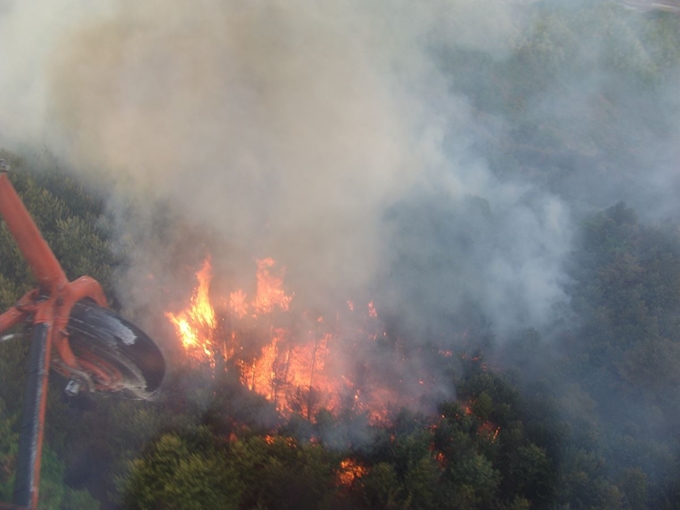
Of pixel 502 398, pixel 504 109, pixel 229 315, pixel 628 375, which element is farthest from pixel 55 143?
pixel 504 109

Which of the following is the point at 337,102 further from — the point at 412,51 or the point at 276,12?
the point at 412,51

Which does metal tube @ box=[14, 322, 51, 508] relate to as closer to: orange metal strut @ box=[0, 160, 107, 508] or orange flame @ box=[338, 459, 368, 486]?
orange metal strut @ box=[0, 160, 107, 508]

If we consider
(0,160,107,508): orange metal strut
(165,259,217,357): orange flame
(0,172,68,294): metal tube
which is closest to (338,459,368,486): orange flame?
(165,259,217,357): orange flame

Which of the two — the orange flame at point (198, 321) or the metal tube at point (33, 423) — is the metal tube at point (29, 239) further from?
the orange flame at point (198, 321)

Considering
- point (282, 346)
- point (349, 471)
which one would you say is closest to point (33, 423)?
point (349, 471)

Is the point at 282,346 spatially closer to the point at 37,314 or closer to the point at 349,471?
the point at 349,471

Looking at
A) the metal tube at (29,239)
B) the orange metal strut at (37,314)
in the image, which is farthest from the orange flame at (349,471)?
the metal tube at (29,239)
